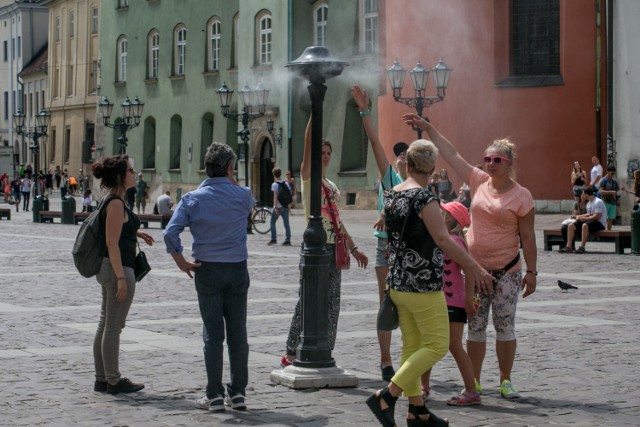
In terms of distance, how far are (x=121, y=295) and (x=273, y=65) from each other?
131 feet

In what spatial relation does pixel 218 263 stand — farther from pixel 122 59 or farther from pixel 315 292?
pixel 122 59

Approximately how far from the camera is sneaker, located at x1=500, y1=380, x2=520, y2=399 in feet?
28.6

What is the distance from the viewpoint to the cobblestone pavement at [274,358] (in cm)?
817

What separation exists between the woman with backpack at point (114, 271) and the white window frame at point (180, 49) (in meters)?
47.7

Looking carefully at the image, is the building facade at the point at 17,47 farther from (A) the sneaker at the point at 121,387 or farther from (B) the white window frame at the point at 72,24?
(A) the sneaker at the point at 121,387

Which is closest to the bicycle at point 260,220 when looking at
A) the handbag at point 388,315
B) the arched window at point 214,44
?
the arched window at point 214,44

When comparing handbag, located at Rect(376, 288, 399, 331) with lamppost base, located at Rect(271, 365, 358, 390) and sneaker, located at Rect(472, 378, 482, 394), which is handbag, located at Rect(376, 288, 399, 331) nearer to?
sneaker, located at Rect(472, 378, 482, 394)

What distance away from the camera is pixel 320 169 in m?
9.38

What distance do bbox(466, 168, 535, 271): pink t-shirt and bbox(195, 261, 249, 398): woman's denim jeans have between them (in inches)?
60.4

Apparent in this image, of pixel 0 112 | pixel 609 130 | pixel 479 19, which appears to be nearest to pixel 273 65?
pixel 479 19

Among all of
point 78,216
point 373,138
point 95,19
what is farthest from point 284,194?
point 95,19

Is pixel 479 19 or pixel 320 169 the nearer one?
pixel 320 169

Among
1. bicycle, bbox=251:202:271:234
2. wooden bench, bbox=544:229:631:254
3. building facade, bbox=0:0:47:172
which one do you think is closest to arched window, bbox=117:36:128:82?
building facade, bbox=0:0:47:172

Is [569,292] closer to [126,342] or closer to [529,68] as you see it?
[126,342]
